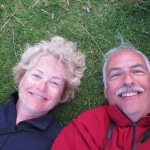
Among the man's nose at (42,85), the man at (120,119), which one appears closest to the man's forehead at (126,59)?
the man at (120,119)

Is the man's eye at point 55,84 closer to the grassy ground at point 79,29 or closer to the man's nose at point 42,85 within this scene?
the man's nose at point 42,85

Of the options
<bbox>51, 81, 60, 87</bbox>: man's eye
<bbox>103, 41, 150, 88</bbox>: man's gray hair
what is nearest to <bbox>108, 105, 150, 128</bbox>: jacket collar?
<bbox>103, 41, 150, 88</bbox>: man's gray hair

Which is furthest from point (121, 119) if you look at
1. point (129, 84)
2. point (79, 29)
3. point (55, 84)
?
point (79, 29)

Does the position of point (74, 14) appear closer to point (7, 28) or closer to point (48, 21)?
point (48, 21)

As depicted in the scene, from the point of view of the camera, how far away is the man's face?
10.6 ft

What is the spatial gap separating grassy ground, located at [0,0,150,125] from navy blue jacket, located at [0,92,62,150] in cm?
50

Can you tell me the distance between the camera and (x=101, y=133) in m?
3.23

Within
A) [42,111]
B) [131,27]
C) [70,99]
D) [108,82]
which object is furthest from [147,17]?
[42,111]

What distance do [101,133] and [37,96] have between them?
3.13 feet

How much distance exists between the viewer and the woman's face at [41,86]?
3.41 m

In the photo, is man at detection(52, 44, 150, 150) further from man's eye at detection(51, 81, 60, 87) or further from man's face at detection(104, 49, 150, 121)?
man's eye at detection(51, 81, 60, 87)

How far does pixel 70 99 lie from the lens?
13.3 ft

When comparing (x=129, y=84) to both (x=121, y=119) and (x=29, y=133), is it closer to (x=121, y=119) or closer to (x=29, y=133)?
(x=121, y=119)

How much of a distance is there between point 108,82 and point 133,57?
18.4 inches
